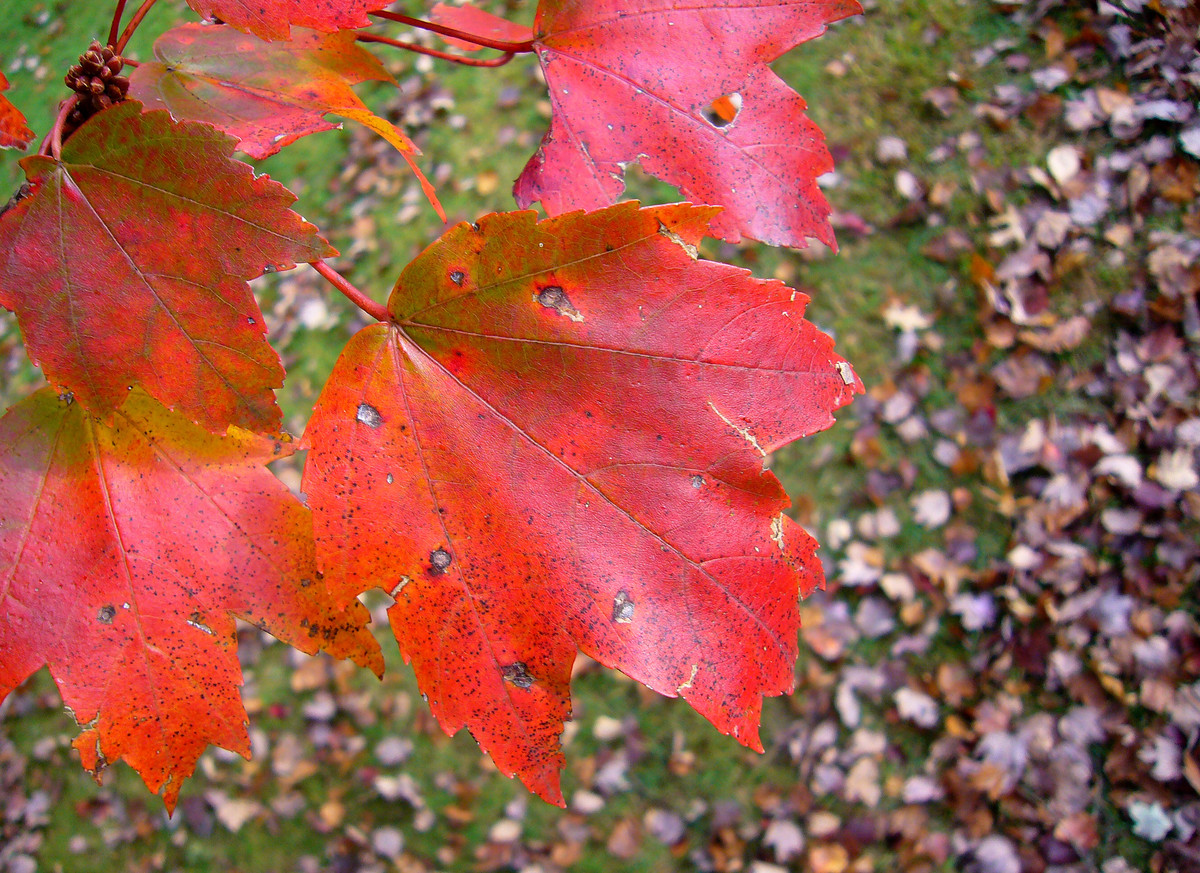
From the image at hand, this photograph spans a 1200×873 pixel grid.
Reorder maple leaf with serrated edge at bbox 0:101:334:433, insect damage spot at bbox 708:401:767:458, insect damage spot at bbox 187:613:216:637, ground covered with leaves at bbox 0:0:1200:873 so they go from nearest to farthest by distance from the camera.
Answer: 1. maple leaf with serrated edge at bbox 0:101:334:433
2. insect damage spot at bbox 708:401:767:458
3. insect damage spot at bbox 187:613:216:637
4. ground covered with leaves at bbox 0:0:1200:873

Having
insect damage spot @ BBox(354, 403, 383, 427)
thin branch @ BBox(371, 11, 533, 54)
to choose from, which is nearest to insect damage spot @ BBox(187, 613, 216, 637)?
insect damage spot @ BBox(354, 403, 383, 427)

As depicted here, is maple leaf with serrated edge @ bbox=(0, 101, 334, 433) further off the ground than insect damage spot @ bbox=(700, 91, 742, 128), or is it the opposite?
maple leaf with serrated edge @ bbox=(0, 101, 334, 433)

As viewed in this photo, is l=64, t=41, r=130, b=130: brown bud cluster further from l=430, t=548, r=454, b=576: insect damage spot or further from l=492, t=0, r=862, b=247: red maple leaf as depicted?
l=430, t=548, r=454, b=576: insect damage spot

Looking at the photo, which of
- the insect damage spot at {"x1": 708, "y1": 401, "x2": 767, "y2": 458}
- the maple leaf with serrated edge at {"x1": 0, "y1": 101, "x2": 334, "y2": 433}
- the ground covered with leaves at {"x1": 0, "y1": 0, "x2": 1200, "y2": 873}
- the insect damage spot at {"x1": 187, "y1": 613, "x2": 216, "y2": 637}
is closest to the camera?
the maple leaf with serrated edge at {"x1": 0, "y1": 101, "x2": 334, "y2": 433}

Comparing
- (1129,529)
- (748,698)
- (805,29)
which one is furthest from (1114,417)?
(748,698)

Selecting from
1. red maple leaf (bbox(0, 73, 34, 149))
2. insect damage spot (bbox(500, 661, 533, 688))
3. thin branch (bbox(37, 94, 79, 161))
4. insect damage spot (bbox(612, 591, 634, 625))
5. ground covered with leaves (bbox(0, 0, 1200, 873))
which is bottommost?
ground covered with leaves (bbox(0, 0, 1200, 873))

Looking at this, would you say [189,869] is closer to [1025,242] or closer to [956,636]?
[956,636]

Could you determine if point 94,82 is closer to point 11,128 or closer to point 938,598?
point 11,128
